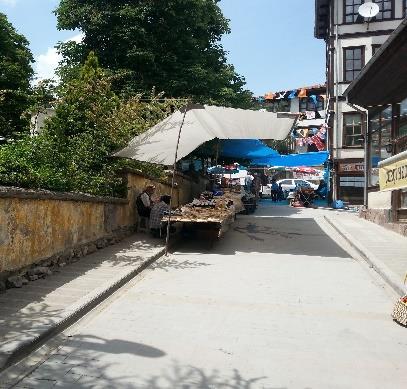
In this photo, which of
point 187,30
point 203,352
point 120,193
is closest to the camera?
point 203,352

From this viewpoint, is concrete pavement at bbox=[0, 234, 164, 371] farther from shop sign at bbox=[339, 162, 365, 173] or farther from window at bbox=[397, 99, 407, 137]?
shop sign at bbox=[339, 162, 365, 173]

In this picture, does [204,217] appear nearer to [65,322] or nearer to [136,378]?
[65,322]

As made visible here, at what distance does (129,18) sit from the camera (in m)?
19.0

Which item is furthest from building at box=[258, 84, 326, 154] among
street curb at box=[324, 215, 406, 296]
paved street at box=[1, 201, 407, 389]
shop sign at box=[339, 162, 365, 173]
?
paved street at box=[1, 201, 407, 389]

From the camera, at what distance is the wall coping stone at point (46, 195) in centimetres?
568

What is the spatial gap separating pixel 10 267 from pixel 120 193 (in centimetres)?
474

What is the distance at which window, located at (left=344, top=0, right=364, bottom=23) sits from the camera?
89.4 ft

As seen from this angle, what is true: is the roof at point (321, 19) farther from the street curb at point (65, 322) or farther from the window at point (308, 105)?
the street curb at point (65, 322)

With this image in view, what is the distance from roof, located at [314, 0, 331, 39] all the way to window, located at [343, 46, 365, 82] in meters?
4.65

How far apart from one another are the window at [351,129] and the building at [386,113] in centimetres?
A: 1041

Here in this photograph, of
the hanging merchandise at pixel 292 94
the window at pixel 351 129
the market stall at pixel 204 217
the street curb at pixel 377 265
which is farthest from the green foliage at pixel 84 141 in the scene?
the hanging merchandise at pixel 292 94

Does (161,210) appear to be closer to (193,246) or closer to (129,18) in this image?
(193,246)

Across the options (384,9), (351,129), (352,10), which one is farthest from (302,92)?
(351,129)

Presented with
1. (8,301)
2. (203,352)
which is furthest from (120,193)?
(203,352)
